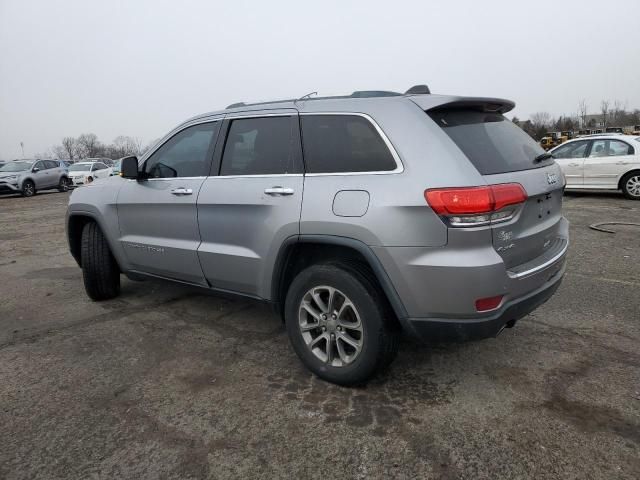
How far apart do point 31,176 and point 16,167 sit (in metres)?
0.86

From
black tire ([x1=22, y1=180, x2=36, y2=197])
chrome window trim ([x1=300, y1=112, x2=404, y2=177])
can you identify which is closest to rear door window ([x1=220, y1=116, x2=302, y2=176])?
chrome window trim ([x1=300, y1=112, x2=404, y2=177])

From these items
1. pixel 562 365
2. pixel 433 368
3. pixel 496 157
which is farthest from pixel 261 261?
pixel 562 365

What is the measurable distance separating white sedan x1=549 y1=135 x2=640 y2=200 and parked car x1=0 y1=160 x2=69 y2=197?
67.2ft

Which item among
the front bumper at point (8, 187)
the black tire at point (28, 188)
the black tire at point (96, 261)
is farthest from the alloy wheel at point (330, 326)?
the black tire at point (28, 188)

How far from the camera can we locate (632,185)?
1094 centimetres

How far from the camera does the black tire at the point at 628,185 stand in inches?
428

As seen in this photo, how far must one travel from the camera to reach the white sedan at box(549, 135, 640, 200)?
1091 cm

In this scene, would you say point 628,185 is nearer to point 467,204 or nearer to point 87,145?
point 467,204

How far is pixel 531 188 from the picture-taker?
2699mm

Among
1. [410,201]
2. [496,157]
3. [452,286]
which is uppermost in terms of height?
[496,157]

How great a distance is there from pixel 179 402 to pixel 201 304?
1.85 m

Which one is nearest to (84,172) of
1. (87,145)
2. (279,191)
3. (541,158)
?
(279,191)

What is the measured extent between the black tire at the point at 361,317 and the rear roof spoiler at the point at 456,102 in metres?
1.04

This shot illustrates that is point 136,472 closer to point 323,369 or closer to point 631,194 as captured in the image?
point 323,369
